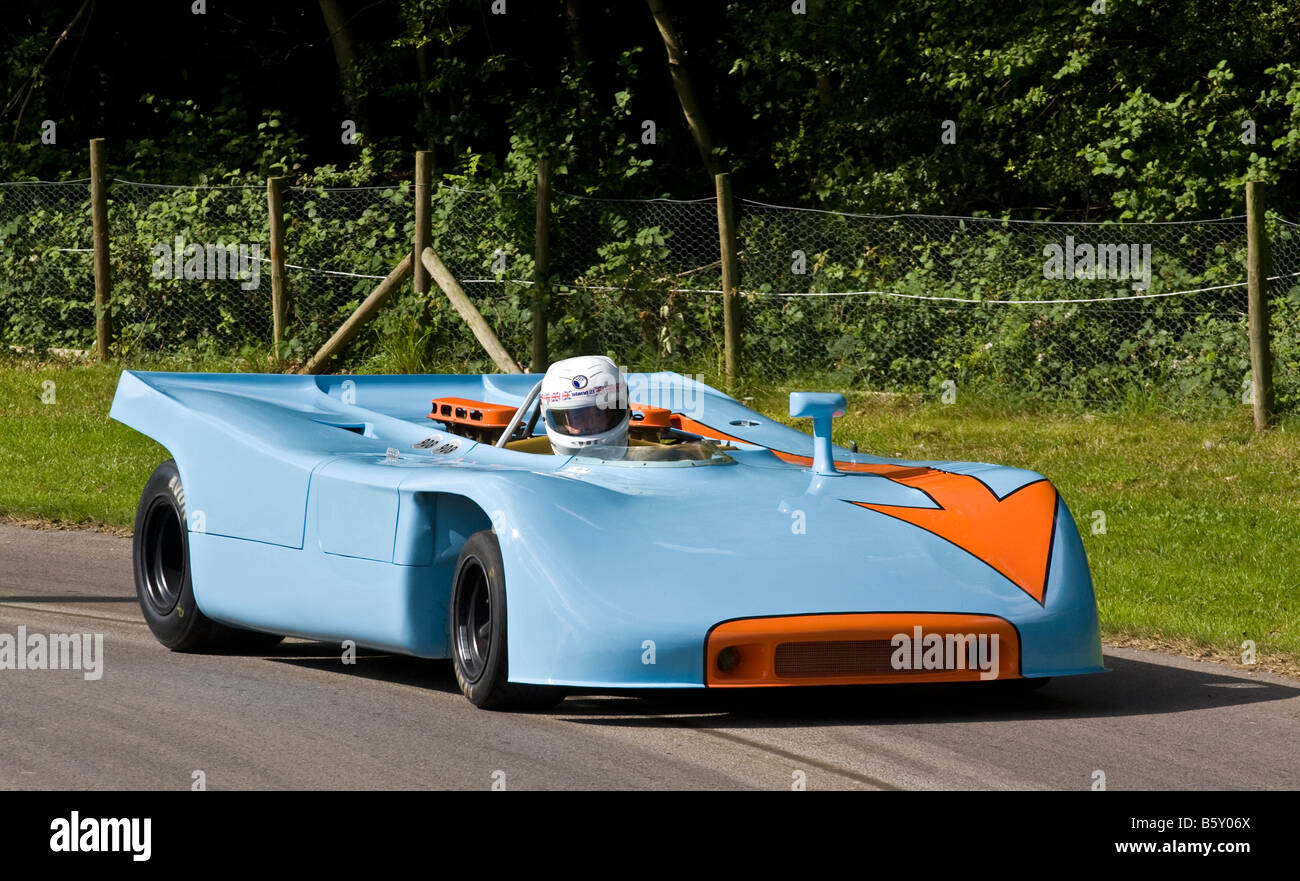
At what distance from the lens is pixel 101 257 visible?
17.7m

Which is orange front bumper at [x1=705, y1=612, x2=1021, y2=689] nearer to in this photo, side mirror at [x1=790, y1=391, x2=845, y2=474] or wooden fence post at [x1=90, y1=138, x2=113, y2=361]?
side mirror at [x1=790, y1=391, x2=845, y2=474]

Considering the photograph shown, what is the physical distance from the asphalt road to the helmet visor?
1.01 meters

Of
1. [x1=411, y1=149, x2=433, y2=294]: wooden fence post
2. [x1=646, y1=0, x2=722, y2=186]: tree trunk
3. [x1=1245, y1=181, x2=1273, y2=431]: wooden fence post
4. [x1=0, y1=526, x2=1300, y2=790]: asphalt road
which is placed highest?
[x1=646, y1=0, x2=722, y2=186]: tree trunk

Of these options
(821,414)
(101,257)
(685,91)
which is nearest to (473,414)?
(821,414)

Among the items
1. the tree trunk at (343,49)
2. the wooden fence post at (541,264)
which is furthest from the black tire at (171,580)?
the tree trunk at (343,49)

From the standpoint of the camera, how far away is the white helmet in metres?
7.08

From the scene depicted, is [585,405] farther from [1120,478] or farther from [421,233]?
[421,233]

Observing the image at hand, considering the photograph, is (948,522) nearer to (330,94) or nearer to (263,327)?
(263,327)

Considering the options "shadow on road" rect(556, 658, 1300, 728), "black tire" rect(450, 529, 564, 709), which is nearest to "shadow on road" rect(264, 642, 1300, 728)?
"shadow on road" rect(556, 658, 1300, 728)

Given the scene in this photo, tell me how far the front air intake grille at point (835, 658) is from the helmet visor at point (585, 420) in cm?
159

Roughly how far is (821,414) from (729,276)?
8616 mm

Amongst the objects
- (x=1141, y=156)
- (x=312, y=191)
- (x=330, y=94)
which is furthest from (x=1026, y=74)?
(x=330, y=94)

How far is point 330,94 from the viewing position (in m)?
27.0
